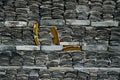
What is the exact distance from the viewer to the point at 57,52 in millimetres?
3547

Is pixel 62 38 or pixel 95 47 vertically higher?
pixel 62 38

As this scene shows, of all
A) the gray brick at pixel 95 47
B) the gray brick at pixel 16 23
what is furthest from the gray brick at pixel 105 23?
the gray brick at pixel 16 23

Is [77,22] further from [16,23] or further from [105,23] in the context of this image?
[16,23]

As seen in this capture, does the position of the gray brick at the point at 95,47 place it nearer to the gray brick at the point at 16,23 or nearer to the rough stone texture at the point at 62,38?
the rough stone texture at the point at 62,38

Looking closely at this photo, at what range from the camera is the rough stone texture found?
3432 millimetres

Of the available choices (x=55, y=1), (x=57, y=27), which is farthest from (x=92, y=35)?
(x=55, y=1)

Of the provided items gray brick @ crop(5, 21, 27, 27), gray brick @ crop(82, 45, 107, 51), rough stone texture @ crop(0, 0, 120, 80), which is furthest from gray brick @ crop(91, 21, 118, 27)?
gray brick @ crop(5, 21, 27, 27)

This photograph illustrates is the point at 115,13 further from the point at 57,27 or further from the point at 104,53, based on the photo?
the point at 57,27

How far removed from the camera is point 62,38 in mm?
3516

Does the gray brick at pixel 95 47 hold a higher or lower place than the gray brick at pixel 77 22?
lower

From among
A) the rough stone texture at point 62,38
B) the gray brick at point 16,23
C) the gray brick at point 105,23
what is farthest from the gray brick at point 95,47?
the gray brick at point 16,23

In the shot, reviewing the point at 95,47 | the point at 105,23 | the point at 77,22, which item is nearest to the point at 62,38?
the point at 77,22

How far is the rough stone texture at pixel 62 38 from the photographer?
11.3 ft

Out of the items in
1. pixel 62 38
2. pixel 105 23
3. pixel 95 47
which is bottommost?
pixel 95 47
